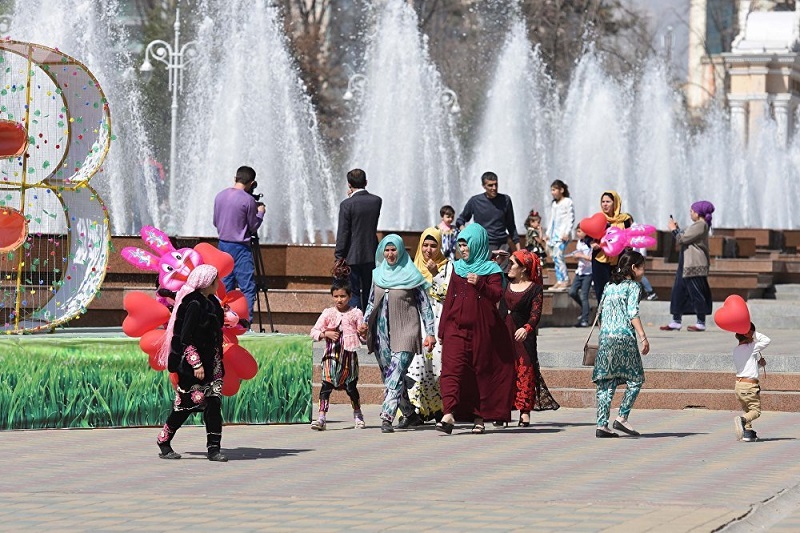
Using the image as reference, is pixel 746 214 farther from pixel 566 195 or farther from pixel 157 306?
pixel 157 306

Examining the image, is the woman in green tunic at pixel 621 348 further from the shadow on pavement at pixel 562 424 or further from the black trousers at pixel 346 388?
the black trousers at pixel 346 388

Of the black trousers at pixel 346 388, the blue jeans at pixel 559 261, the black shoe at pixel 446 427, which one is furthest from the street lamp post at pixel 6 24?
the black shoe at pixel 446 427

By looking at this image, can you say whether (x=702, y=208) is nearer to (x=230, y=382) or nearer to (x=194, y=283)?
(x=230, y=382)

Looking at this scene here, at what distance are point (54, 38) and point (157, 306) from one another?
19.5m

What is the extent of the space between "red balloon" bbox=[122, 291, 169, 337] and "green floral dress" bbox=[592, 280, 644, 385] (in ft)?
9.60

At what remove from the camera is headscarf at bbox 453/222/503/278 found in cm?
1246

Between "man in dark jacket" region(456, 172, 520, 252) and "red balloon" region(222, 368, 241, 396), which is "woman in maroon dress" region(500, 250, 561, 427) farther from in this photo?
"man in dark jacket" region(456, 172, 520, 252)

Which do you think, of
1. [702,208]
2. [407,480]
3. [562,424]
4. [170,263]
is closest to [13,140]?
[170,263]

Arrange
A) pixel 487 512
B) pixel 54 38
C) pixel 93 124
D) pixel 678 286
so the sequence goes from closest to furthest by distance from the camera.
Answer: pixel 487 512
pixel 93 124
pixel 678 286
pixel 54 38

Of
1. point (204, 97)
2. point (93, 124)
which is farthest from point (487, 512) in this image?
point (204, 97)

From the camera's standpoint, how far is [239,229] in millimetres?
14875

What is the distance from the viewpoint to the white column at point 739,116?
4788 cm

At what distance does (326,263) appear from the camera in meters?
17.8

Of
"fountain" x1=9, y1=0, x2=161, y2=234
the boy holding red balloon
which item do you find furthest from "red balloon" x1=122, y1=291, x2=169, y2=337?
"fountain" x1=9, y1=0, x2=161, y2=234
